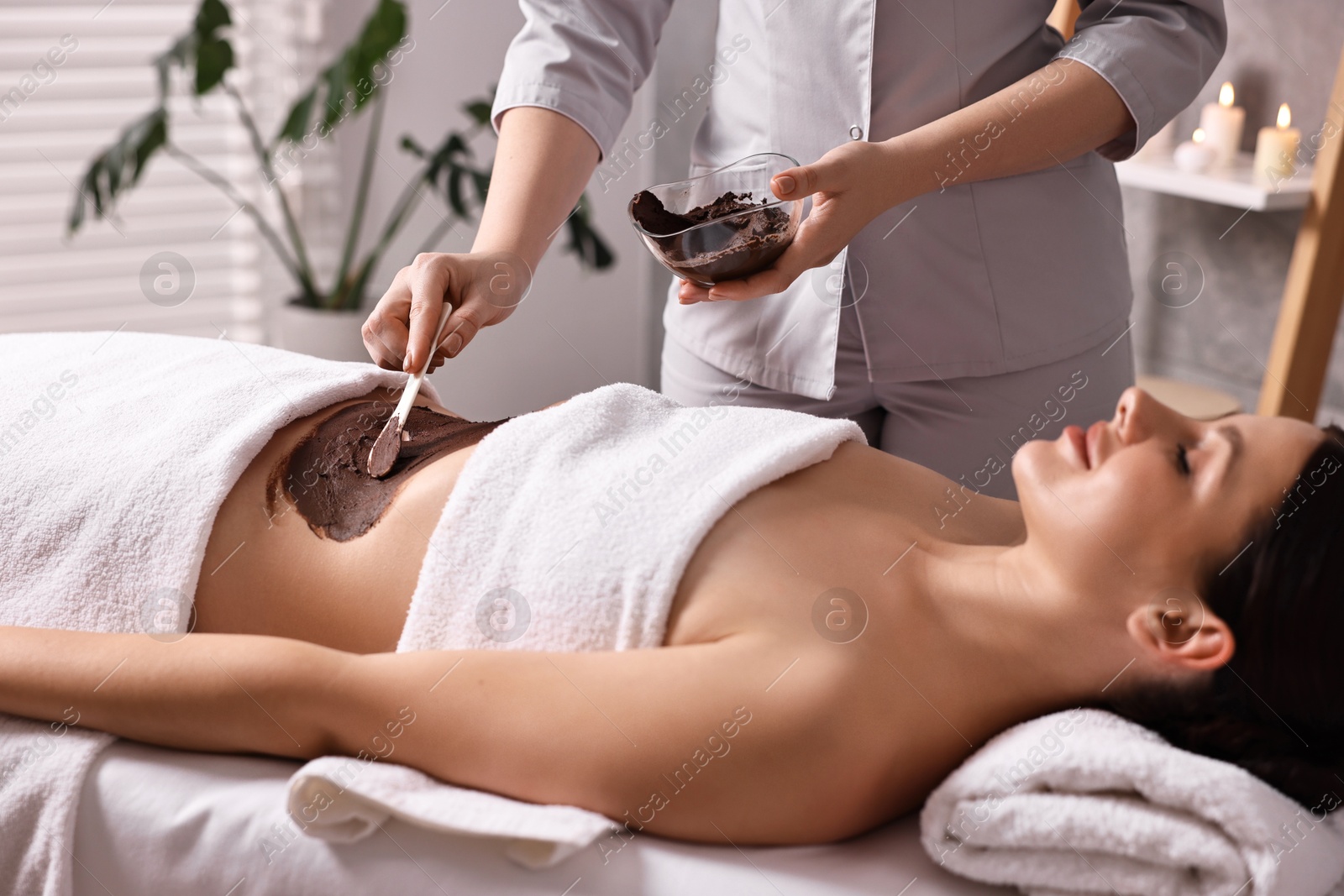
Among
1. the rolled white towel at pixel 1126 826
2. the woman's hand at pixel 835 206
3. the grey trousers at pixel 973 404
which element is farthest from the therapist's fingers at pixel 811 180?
the rolled white towel at pixel 1126 826

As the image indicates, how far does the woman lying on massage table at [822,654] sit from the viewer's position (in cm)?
85

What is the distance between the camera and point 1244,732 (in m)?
0.92

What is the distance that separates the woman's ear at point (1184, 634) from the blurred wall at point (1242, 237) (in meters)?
1.61

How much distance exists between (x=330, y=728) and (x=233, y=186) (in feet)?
7.30

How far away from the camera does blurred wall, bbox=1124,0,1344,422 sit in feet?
7.30

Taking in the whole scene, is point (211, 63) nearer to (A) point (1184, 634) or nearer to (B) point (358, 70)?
(B) point (358, 70)

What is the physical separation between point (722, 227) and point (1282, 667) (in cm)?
63

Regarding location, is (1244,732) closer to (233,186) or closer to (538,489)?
(538,489)

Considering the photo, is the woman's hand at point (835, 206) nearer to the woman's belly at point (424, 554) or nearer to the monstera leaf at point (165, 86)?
the woman's belly at point (424, 554)

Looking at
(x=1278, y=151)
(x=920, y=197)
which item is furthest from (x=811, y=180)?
(x=1278, y=151)

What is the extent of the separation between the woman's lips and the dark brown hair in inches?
5.6

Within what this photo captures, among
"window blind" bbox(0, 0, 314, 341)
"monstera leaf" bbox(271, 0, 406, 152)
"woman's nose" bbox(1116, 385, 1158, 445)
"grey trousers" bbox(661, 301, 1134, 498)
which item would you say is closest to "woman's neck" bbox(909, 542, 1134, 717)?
"woman's nose" bbox(1116, 385, 1158, 445)

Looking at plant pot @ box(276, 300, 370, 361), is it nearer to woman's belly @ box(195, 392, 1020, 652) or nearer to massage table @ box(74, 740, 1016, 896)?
woman's belly @ box(195, 392, 1020, 652)

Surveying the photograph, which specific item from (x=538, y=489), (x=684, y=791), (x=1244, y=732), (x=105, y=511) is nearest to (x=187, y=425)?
(x=105, y=511)
